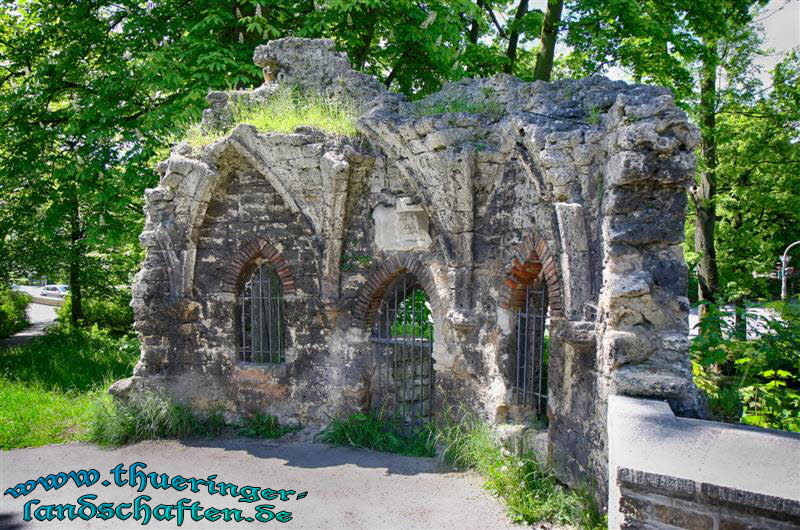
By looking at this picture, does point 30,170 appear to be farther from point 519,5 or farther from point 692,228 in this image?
point 692,228

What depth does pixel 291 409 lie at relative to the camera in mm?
8078

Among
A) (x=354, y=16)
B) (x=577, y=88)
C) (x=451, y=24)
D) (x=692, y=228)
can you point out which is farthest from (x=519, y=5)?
(x=577, y=88)

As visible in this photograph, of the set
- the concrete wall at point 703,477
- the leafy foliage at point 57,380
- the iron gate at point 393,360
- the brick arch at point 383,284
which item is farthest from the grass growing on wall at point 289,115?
the concrete wall at point 703,477

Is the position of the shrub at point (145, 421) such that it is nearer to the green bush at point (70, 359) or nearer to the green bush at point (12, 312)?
the green bush at point (70, 359)

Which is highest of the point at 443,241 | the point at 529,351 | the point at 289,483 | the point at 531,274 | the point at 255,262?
the point at 443,241

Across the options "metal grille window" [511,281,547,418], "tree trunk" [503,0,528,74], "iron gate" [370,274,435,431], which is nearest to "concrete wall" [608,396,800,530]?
"metal grille window" [511,281,547,418]

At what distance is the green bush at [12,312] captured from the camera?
17.2 metres

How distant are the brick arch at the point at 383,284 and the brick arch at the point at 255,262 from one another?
101 cm

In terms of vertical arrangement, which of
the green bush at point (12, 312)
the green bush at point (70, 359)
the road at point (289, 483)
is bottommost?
the road at point (289, 483)

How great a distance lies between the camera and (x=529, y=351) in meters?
6.61

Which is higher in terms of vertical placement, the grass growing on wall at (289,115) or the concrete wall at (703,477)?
the grass growing on wall at (289,115)

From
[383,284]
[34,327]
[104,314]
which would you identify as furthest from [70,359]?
[34,327]

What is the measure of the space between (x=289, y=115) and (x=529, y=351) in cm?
436

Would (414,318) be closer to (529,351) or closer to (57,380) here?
(529,351)
